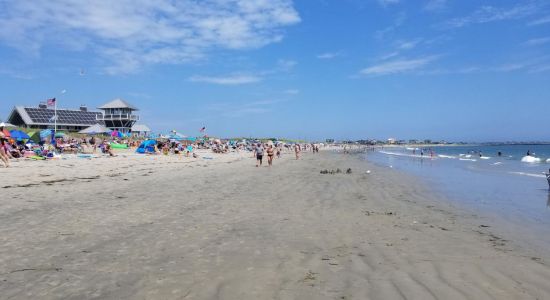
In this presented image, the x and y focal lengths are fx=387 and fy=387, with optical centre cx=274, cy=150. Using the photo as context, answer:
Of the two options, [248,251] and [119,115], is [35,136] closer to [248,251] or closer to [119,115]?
[119,115]

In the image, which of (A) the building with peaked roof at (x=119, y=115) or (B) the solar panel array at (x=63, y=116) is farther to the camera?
(A) the building with peaked roof at (x=119, y=115)

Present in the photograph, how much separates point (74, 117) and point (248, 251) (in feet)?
251

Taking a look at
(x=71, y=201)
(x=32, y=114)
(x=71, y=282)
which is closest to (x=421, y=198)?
(x=71, y=201)

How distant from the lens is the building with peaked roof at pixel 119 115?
229ft

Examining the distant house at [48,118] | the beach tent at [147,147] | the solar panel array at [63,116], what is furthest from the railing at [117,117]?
the beach tent at [147,147]

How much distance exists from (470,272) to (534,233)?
13.0ft

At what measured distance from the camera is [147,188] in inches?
480

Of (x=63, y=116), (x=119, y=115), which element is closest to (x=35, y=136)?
(x=119, y=115)

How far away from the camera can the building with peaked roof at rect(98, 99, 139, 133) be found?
69.8 metres

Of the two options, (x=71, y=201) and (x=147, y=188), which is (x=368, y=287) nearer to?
(x=71, y=201)

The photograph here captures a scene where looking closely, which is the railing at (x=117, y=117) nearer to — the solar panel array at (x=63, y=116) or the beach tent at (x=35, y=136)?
the solar panel array at (x=63, y=116)

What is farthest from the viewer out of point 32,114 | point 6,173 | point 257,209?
point 32,114

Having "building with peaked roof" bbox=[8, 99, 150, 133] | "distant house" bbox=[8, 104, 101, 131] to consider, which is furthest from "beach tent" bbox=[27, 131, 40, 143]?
"building with peaked roof" bbox=[8, 99, 150, 133]

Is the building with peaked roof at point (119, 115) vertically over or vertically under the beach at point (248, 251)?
over
